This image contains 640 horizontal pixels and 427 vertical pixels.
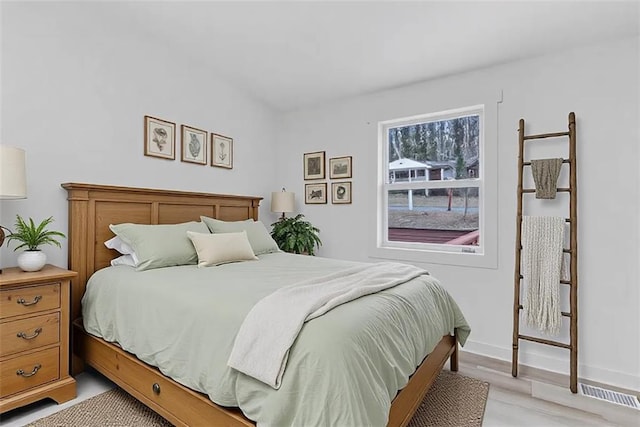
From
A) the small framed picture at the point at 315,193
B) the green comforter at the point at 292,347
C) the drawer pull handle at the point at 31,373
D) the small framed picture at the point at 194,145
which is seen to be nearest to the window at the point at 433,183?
the small framed picture at the point at 315,193

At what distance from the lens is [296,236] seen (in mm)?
3676

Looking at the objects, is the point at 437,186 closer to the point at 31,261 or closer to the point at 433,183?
the point at 433,183

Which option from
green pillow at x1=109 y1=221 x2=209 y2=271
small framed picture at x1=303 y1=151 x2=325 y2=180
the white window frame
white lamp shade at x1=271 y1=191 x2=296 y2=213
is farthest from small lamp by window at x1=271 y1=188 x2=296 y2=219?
green pillow at x1=109 y1=221 x2=209 y2=271

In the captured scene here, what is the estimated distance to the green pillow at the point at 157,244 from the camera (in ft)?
7.56

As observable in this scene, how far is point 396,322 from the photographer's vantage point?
1.53 meters

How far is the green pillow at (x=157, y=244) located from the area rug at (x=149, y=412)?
79cm

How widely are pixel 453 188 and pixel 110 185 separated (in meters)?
2.93

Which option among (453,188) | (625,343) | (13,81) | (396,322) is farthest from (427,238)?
(13,81)

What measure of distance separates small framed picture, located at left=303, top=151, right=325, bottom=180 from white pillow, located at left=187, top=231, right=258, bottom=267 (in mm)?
1493

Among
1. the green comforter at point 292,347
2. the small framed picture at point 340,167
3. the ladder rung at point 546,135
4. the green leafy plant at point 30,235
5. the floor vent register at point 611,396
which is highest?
the ladder rung at point 546,135

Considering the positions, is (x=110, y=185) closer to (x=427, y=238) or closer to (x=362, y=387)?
(x=362, y=387)

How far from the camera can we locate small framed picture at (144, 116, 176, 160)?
292 centimetres

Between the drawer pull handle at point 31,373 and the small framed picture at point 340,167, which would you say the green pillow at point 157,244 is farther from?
the small framed picture at point 340,167

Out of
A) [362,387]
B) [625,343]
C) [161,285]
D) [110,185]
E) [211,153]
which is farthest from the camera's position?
[211,153]
